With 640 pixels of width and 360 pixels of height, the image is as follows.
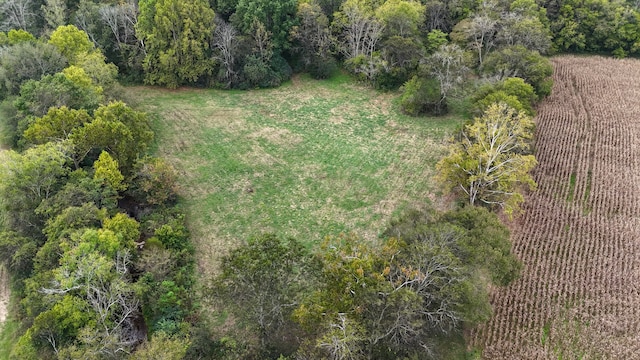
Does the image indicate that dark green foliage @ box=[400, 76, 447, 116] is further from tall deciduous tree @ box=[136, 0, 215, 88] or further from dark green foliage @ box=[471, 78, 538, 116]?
tall deciduous tree @ box=[136, 0, 215, 88]

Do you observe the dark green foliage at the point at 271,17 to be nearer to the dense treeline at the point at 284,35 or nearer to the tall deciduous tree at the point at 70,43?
the dense treeline at the point at 284,35

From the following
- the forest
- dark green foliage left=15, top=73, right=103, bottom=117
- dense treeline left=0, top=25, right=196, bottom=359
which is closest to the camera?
the forest

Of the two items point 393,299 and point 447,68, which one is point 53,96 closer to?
point 393,299

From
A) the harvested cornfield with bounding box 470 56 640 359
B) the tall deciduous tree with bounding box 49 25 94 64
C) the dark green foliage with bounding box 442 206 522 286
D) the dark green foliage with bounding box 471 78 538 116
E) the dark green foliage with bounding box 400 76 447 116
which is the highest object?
the tall deciduous tree with bounding box 49 25 94 64

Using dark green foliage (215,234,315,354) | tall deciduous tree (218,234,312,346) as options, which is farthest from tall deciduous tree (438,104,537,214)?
tall deciduous tree (218,234,312,346)

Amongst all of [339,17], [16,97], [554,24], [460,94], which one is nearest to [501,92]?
[460,94]

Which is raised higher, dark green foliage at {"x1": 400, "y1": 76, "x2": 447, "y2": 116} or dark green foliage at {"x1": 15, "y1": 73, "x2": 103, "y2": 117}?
dark green foliage at {"x1": 15, "y1": 73, "x2": 103, "y2": 117}
